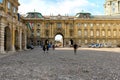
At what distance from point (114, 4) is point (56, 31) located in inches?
1990

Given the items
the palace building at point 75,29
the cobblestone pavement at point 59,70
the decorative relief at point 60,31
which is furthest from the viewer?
the decorative relief at point 60,31

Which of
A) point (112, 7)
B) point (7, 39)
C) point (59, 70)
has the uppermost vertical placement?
point (112, 7)

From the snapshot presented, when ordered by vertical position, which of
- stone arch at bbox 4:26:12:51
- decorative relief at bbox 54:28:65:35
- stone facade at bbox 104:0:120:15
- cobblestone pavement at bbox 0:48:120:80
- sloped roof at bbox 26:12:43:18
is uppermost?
stone facade at bbox 104:0:120:15

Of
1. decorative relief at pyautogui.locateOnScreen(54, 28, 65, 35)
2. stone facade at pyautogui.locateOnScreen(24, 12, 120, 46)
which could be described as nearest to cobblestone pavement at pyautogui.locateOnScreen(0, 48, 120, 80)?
stone facade at pyautogui.locateOnScreen(24, 12, 120, 46)

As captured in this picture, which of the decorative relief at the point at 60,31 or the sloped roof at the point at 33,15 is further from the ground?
the sloped roof at the point at 33,15

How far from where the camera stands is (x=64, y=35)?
118 m

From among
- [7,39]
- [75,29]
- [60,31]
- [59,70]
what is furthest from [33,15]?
[59,70]

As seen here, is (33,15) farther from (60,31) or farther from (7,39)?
(7,39)

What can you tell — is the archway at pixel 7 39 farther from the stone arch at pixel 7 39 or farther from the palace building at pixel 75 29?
the palace building at pixel 75 29

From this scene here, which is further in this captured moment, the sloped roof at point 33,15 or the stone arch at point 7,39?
the sloped roof at point 33,15

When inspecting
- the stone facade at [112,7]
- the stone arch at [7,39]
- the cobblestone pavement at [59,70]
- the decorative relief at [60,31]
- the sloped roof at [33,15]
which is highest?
the stone facade at [112,7]

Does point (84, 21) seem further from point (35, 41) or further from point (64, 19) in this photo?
point (35, 41)

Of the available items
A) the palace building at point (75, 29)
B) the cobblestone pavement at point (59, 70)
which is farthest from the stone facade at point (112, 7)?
the cobblestone pavement at point (59, 70)

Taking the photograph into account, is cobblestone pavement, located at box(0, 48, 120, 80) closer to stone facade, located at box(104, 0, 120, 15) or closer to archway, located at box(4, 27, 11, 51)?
archway, located at box(4, 27, 11, 51)
